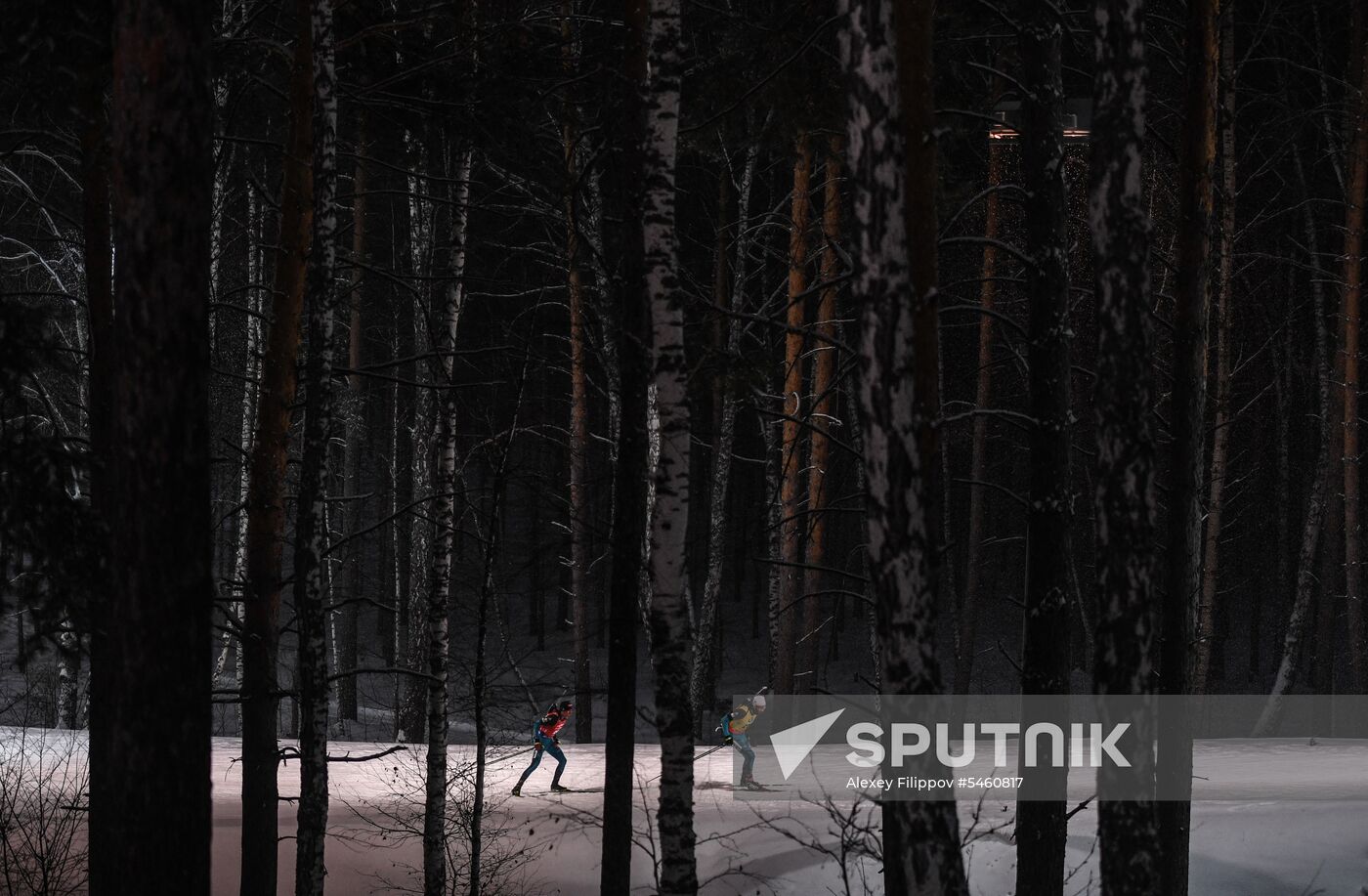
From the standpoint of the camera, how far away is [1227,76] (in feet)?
35.6

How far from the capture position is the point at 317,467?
8.53m

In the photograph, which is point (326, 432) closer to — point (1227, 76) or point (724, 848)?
point (724, 848)

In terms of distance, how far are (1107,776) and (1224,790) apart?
6.85 meters

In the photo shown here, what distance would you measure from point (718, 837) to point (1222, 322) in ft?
25.3

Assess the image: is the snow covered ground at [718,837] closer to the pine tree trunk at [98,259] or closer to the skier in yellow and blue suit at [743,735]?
the skier in yellow and blue suit at [743,735]

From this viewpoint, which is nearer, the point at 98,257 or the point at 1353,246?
the point at 98,257

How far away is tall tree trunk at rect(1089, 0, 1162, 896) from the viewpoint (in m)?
6.44

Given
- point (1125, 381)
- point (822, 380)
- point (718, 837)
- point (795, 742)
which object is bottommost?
point (795, 742)

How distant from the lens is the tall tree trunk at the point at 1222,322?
10.7m

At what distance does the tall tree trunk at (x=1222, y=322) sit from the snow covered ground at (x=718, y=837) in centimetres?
144

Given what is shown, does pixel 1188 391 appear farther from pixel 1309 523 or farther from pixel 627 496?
pixel 1309 523

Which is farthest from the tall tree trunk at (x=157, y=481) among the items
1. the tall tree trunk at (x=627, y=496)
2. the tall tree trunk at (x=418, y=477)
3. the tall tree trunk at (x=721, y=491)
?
the tall tree trunk at (x=721, y=491)

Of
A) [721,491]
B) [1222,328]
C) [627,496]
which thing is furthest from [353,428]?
[1222,328]

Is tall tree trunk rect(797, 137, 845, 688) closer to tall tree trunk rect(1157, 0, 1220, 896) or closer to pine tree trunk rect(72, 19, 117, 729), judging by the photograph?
tall tree trunk rect(1157, 0, 1220, 896)
